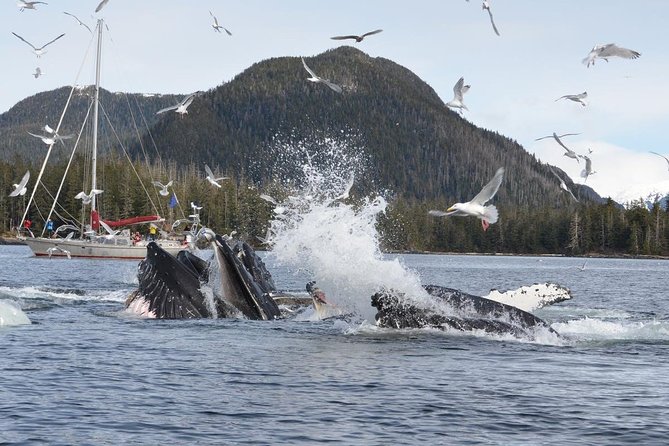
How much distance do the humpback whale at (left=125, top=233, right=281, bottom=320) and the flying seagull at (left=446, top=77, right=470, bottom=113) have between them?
5498 millimetres

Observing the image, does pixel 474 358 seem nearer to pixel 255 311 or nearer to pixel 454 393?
pixel 454 393

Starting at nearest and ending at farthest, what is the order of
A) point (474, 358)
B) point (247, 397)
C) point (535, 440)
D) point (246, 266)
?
point (535, 440) → point (247, 397) → point (474, 358) → point (246, 266)

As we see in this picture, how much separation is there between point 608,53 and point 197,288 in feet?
31.4

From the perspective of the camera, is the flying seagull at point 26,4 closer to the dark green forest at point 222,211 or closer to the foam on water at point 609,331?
the foam on water at point 609,331

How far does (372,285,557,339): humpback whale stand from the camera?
18484 mm

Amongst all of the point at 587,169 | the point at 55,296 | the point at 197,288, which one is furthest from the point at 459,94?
the point at 55,296

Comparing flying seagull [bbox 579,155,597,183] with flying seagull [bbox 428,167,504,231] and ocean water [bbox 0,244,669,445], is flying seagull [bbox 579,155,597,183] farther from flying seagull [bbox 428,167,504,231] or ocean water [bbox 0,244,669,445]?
flying seagull [bbox 428,167,504,231]

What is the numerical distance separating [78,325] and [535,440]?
12291 millimetres

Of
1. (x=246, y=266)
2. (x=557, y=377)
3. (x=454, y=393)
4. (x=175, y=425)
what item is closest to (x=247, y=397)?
(x=175, y=425)

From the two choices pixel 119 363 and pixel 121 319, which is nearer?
pixel 119 363

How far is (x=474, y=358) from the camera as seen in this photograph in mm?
15828

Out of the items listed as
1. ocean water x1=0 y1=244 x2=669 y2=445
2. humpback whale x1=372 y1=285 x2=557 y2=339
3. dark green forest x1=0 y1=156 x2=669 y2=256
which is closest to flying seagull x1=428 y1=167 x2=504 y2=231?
ocean water x1=0 y1=244 x2=669 y2=445

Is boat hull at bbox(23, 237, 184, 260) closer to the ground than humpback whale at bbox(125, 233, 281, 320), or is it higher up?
higher up

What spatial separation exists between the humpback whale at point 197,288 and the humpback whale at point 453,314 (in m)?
3.16
